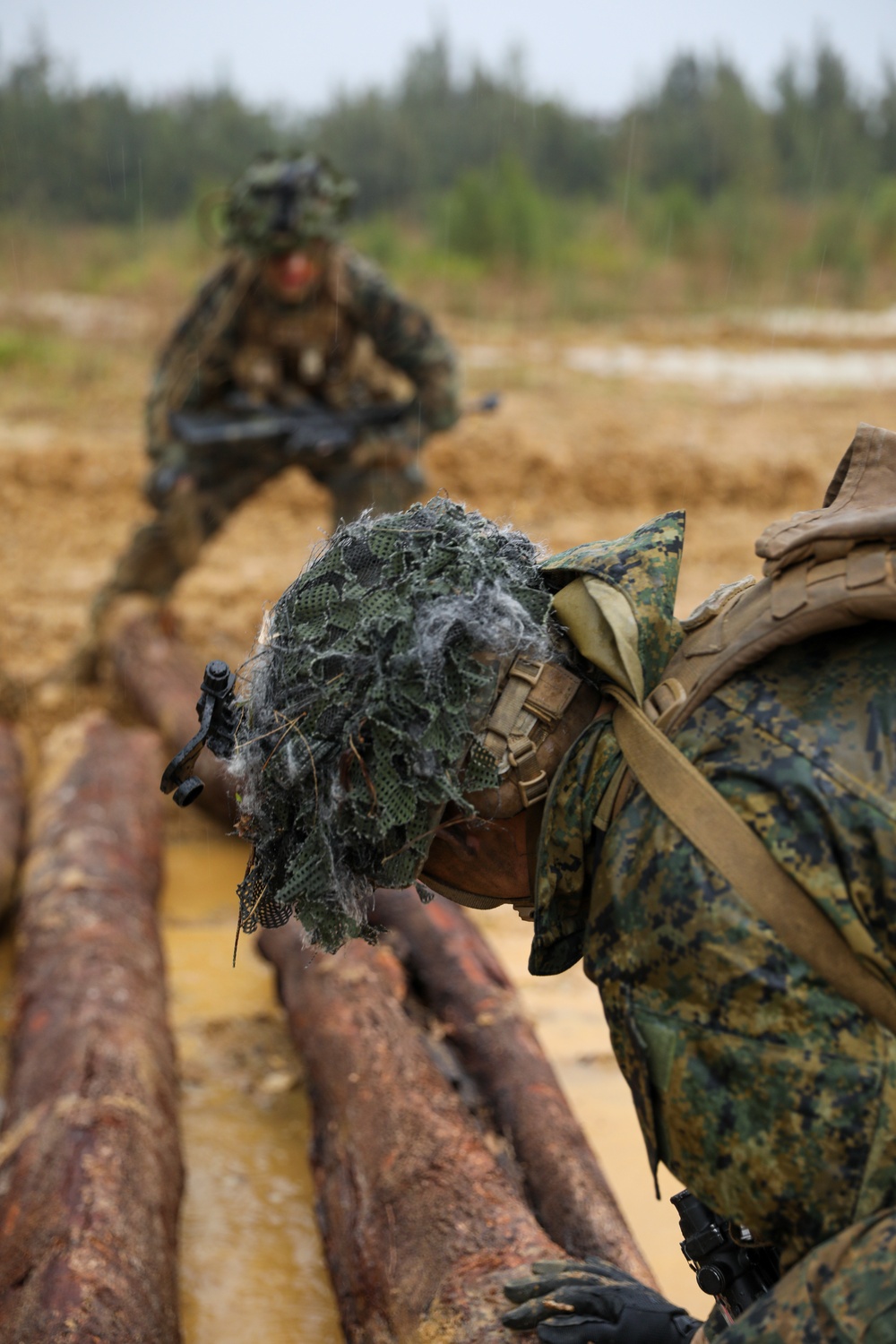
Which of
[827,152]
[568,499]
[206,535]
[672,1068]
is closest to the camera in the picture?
[672,1068]

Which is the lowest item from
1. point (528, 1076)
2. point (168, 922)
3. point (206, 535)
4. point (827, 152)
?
point (168, 922)

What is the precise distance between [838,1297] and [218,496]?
16.7 ft

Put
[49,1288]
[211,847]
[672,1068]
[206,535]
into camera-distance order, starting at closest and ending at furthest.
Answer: [672,1068], [49,1288], [211,847], [206,535]

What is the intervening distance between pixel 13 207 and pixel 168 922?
65.3 ft

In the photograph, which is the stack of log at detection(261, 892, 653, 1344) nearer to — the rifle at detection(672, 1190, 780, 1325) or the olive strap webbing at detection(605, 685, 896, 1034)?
the rifle at detection(672, 1190, 780, 1325)

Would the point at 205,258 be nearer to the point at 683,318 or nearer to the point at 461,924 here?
the point at 683,318

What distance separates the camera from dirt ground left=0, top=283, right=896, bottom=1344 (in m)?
6.70

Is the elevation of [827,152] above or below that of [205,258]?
above

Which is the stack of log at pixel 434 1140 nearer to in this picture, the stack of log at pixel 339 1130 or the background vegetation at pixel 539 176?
the stack of log at pixel 339 1130

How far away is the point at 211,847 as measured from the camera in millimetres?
4891

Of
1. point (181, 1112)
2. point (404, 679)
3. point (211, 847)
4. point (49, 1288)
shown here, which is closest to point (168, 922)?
point (211, 847)

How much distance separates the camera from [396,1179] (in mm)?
2324

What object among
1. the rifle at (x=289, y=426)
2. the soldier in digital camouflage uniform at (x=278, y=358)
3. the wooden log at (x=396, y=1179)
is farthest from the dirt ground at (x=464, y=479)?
the wooden log at (x=396, y=1179)

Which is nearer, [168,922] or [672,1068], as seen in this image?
[672,1068]
